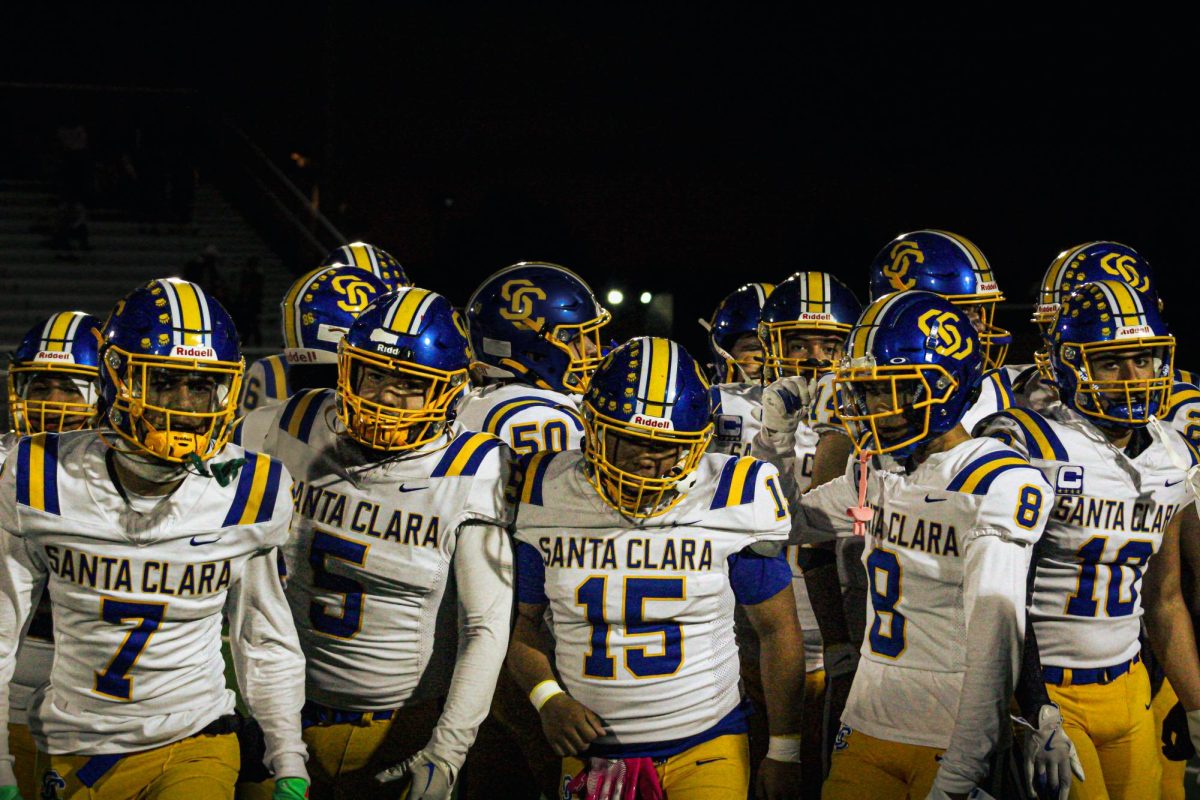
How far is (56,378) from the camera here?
12.7ft

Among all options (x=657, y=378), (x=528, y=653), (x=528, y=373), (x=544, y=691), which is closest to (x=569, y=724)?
(x=544, y=691)

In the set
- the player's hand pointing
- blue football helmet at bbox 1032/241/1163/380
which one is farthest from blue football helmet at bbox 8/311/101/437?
blue football helmet at bbox 1032/241/1163/380

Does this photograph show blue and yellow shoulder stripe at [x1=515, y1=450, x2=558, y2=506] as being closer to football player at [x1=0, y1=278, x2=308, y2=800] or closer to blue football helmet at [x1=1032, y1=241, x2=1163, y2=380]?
football player at [x1=0, y1=278, x2=308, y2=800]

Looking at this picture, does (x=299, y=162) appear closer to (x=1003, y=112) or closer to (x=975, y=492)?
(x=1003, y=112)

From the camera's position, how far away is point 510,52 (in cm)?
1530

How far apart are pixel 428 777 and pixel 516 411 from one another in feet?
4.46

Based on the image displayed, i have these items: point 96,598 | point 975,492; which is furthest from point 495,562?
point 975,492

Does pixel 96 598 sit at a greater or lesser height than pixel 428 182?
lesser

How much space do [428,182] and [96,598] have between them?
12.9 meters

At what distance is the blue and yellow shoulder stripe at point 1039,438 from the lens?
3359mm

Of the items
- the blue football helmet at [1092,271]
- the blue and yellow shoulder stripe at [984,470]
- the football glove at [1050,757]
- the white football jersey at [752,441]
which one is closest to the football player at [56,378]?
the white football jersey at [752,441]

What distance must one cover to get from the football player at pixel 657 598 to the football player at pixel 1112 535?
841 millimetres

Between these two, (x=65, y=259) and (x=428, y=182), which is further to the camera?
(x=428, y=182)

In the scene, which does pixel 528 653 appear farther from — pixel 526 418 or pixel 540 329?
pixel 540 329
